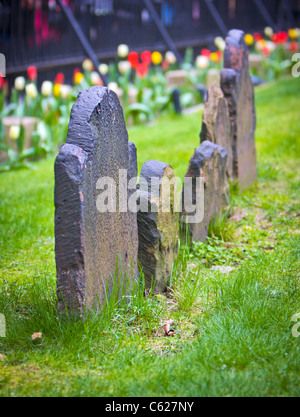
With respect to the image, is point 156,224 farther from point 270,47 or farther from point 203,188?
point 270,47

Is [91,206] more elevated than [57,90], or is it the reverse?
[57,90]

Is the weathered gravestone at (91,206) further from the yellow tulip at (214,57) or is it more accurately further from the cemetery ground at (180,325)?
the yellow tulip at (214,57)

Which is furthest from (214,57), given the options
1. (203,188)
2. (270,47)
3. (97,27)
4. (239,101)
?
(203,188)

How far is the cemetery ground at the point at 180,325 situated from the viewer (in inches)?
98.3

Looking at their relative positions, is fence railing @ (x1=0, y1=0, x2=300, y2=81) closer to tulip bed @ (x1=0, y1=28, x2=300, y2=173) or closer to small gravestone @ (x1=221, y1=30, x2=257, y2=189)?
tulip bed @ (x1=0, y1=28, x2=300, y2=173)

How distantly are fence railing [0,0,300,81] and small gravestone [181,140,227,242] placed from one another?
524cm

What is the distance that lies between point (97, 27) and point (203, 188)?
7.62 m

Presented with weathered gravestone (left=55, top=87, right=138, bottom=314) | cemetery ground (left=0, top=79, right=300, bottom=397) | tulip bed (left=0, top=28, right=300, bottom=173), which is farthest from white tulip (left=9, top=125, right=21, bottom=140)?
weathered gravestone (left=55, top=87, right=138, bottom=314)

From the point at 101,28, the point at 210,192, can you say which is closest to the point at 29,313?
the point at 210,192

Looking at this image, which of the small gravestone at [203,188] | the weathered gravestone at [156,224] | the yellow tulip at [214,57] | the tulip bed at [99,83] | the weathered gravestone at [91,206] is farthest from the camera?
the yellow tulip at [214,57]

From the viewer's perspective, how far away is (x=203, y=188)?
13.4 feet

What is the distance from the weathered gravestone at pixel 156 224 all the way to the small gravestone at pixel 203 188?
1.49 ft

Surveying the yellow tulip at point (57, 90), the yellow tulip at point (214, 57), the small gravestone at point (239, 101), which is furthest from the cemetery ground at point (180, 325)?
the yellow tulip at point (214, 57)
